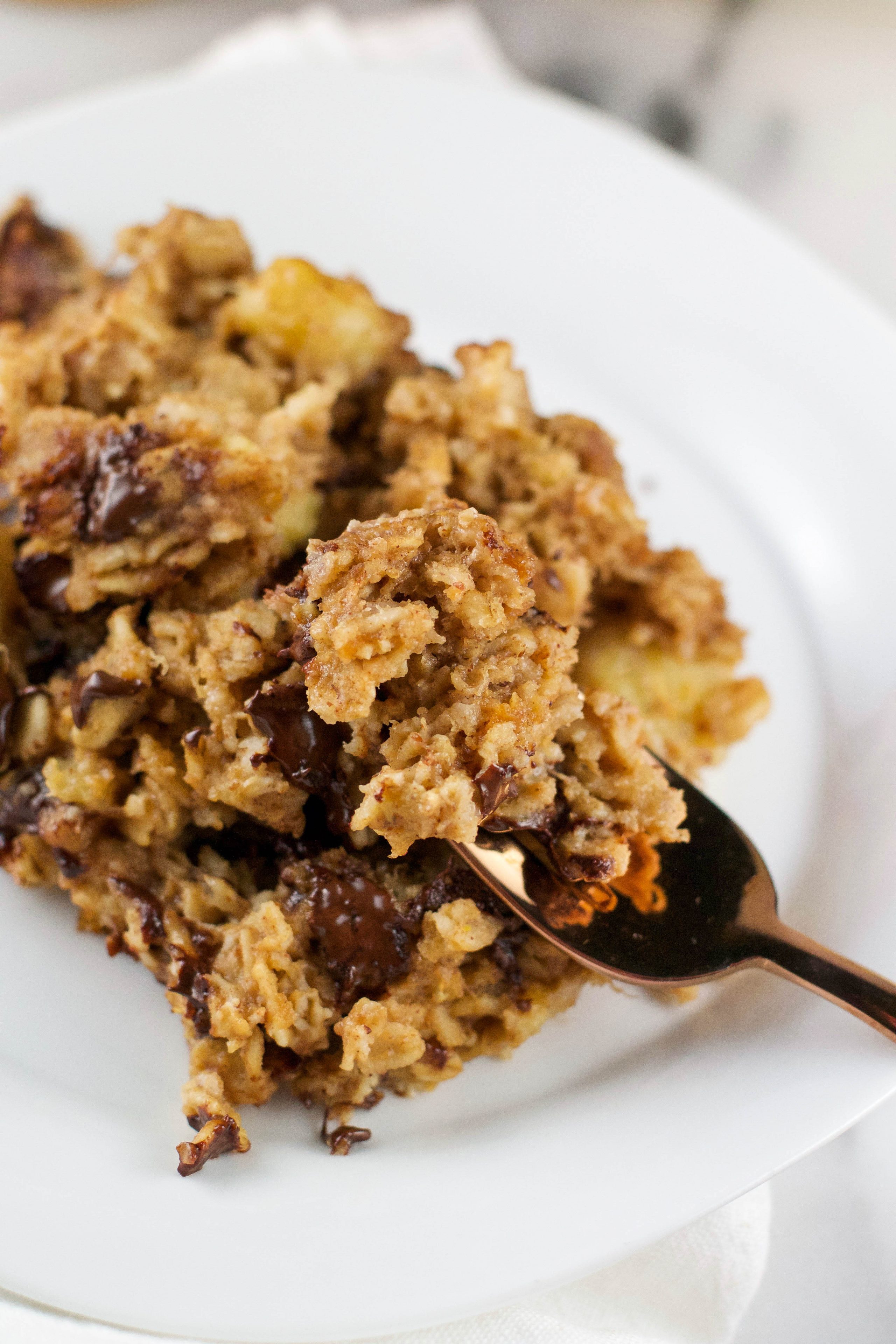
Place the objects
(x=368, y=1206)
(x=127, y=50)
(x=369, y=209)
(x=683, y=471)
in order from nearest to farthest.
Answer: (x=368, y=1206), (x=683, y=471), (x=369, y=209), (x=127, y=50)

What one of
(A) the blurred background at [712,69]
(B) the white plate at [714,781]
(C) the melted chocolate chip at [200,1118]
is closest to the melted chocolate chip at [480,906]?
(B) the white plate at [714,781]

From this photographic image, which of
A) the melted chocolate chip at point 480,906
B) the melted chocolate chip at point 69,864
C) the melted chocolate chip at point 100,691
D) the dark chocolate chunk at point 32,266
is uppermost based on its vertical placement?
the dark chocolate chunk at point 32,266

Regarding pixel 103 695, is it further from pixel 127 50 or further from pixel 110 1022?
pixel 127 50

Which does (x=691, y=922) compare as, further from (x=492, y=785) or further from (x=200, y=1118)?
(x=200, y=1118)

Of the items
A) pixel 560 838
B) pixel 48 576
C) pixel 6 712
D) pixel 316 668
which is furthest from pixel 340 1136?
pixel 48 576

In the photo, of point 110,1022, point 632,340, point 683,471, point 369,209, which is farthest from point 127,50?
point 110,1022

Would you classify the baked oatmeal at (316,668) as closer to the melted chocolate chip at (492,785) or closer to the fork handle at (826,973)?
the melted chocolate chip at (492,785)
